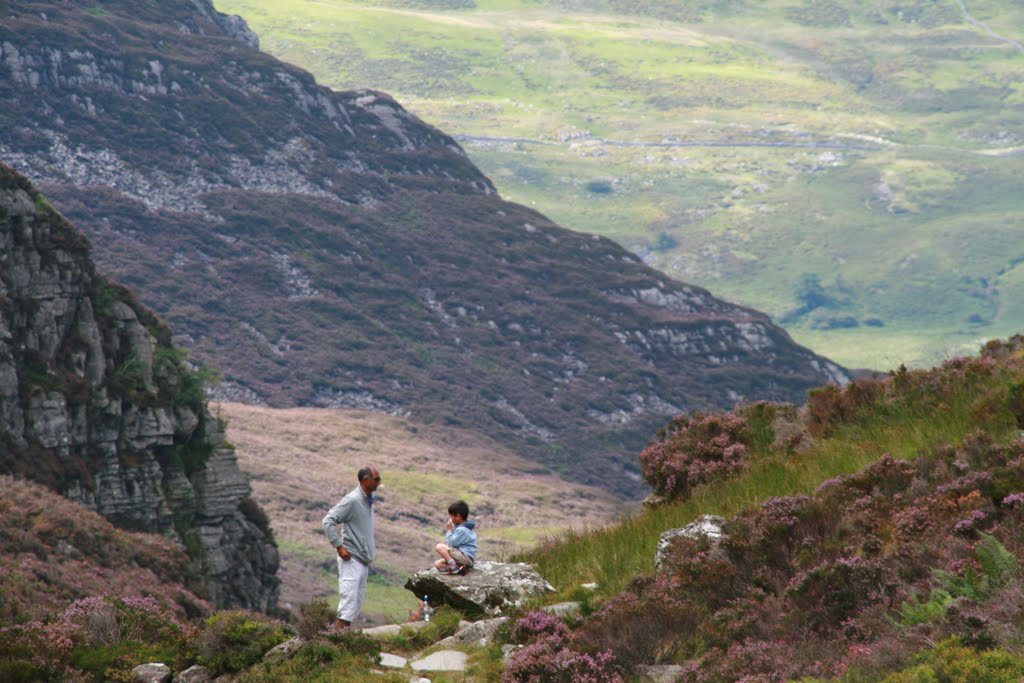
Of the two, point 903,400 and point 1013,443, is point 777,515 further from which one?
point 903,400

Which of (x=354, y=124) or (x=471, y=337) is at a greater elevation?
(x=354, y=124)

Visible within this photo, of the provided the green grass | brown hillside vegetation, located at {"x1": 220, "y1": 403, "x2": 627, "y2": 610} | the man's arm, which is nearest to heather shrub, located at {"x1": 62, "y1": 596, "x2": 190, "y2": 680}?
the man's arm

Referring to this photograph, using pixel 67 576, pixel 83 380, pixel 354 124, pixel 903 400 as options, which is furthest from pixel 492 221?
pixel 903 400

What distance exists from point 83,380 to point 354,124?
136 m

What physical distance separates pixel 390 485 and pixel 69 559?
73661mm

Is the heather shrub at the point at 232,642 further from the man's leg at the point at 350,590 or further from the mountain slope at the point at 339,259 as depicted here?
the mountain slope at the point at 339,259

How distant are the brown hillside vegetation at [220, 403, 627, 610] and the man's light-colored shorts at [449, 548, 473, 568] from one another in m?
58.3

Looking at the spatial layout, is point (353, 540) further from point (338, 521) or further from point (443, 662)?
point (443, 662)

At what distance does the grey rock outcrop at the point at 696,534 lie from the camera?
1412 cm

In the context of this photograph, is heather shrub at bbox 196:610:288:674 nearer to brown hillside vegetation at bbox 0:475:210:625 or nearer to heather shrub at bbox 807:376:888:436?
heather shrub at bbox 807:376:888:436

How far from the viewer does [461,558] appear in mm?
16719

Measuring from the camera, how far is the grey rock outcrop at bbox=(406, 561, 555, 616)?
15469 mm

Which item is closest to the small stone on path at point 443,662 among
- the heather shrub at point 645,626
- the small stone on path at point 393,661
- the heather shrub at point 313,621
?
the small stone on path at point 393,661

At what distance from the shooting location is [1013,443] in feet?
43.0
